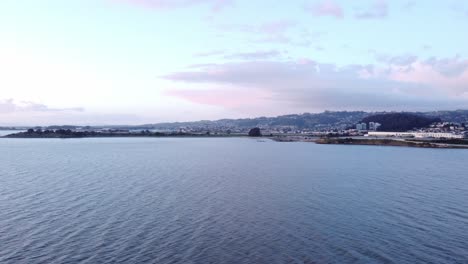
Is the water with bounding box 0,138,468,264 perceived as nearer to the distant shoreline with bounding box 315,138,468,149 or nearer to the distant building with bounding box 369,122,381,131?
the distant shoreline with bounding box 315,138,468,149

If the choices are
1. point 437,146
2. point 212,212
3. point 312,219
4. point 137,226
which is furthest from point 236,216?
point 437,146

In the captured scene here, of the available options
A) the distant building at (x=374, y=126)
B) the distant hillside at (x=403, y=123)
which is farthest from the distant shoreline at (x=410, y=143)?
the distant building at (x=374, y=126)


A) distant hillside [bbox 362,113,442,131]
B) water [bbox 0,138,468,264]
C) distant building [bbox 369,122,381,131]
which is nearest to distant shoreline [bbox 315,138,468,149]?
distant hillside [bbox 362,113,442,131]

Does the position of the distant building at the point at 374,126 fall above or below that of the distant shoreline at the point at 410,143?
above

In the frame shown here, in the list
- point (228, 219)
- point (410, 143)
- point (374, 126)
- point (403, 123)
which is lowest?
point (228, 219)

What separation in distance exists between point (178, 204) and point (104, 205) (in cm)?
326

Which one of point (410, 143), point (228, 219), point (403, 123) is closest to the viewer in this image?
point (228, 219)

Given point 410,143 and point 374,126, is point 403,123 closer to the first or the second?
point 374,126

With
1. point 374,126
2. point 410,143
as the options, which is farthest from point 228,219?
point 374,126

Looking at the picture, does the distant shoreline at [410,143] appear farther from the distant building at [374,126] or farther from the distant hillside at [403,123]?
the distant building at [374,126]

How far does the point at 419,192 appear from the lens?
23719 mm

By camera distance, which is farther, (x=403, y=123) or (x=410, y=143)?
(x=403, y=123)

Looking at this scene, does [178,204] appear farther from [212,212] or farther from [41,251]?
[41,251]

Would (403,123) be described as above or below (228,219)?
above
